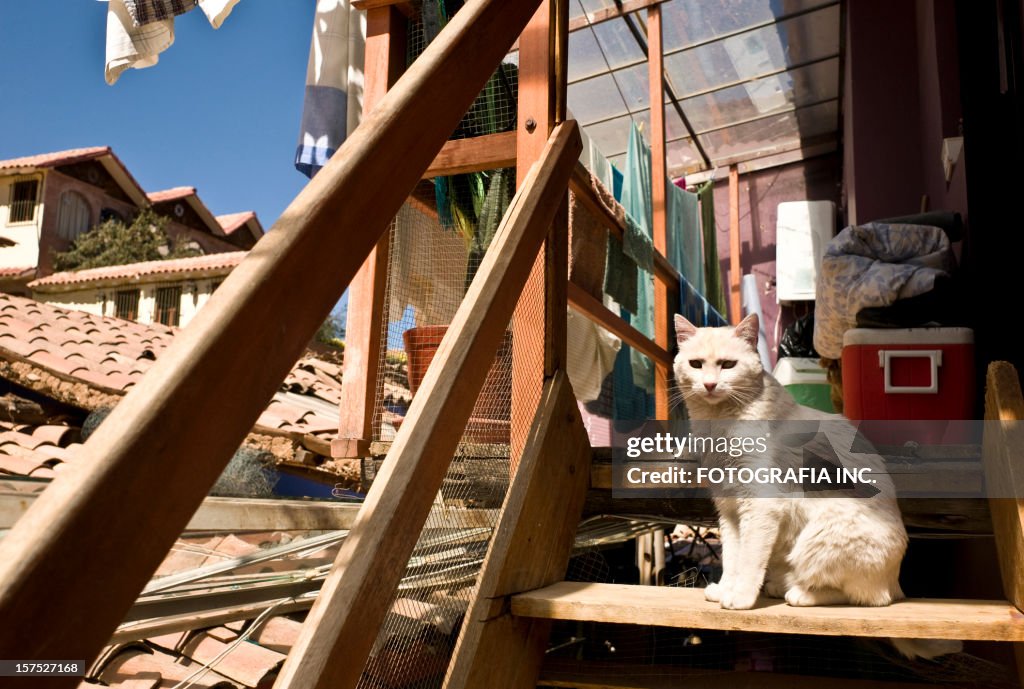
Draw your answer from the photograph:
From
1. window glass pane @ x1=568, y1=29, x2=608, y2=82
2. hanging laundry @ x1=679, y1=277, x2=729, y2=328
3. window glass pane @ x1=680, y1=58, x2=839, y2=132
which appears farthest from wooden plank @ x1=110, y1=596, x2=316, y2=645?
window glass pane @ x1=680, y1=58, x2=839, y2=132

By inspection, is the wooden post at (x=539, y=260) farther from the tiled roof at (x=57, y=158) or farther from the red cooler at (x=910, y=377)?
the tiled roof at (x=57, y=158)

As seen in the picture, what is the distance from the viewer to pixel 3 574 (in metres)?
0.48

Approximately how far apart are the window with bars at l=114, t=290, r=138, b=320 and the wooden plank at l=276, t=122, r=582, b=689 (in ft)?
54.5

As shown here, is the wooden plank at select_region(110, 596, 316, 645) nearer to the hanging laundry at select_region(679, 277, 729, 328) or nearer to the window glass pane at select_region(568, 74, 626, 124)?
the hanging laundry at select_region(679, 277, 729, 328)

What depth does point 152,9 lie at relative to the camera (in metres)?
2.77

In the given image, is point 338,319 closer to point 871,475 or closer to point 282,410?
point 282,410

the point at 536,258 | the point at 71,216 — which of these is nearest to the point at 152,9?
the point at 536,258

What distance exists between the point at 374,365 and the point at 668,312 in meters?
2.35

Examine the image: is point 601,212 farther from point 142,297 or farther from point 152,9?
point 142,297

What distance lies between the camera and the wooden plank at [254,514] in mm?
1365

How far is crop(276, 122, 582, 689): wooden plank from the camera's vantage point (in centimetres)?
87

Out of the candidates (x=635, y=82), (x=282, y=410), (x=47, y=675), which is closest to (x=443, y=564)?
(x=47, y=675)

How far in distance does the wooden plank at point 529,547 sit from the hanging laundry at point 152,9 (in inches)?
85.6

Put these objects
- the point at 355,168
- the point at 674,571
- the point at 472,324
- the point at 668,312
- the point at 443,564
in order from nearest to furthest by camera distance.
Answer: the point at 355,168
the point at 472,324
the point at 443,564
the point at 668,312
the point at 674,571
